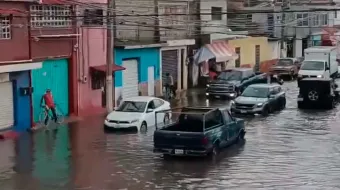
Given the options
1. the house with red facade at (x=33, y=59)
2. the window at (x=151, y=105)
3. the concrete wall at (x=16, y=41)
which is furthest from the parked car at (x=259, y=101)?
the concrete wall at (x=16, y=41)

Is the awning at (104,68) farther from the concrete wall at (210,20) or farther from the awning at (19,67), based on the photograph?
the concrete wall at (210,20)

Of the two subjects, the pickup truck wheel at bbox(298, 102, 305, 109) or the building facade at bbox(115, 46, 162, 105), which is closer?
the pickup truck wheel at bbox(298, 102, 305, 109)

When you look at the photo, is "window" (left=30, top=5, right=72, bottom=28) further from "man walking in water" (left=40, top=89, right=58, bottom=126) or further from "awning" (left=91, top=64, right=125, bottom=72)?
"awning" (left=91, top=64, right=125, bottom=72)

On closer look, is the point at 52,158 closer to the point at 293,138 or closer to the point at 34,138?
the point at 34,138

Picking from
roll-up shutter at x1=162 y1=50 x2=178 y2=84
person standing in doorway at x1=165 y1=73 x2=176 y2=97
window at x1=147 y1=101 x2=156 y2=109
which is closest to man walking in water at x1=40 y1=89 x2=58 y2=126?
window at x1=147 y1=101 x2=156 y2=109

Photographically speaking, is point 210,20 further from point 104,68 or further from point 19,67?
point 19,67

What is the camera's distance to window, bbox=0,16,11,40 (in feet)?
93.0

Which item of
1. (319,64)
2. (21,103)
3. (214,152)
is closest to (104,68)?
(21,103)

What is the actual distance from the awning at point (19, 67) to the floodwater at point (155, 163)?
2.59 m

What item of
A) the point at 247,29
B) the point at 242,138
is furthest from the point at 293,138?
the point at 247,29

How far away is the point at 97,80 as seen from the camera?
36.6 meters

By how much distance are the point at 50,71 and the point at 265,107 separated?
10162 millimetres

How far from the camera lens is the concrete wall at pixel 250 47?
59.8 meters

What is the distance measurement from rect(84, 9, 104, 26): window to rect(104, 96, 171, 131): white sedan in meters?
5.71
